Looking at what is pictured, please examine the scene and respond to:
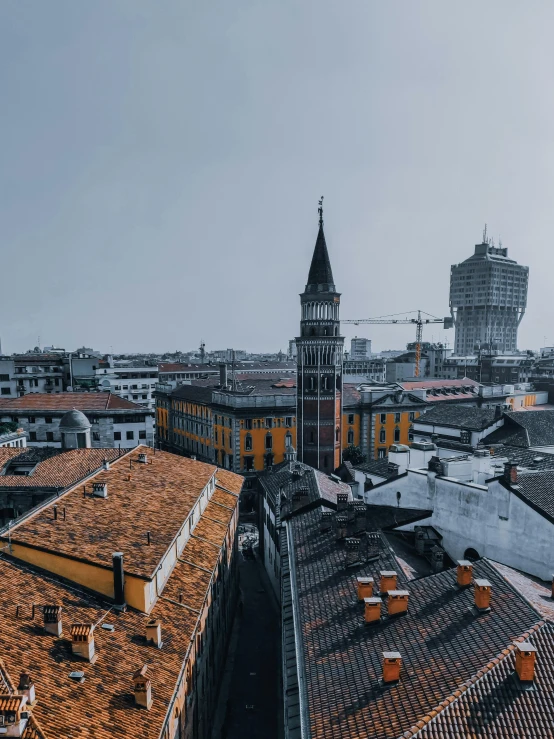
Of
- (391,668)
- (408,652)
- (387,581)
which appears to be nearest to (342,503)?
(387,581)

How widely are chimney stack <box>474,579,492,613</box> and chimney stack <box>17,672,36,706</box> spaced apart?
1456 cm

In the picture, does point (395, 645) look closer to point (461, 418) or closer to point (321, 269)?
point (461, 418)

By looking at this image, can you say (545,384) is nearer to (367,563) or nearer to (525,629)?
(367,563)

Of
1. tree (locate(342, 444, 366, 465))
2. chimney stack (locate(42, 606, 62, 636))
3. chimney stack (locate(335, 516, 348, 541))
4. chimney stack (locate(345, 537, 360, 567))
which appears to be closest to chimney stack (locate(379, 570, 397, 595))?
chimney stack (locate(345, 537, 360, 567))

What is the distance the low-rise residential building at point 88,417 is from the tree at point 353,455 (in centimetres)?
2702

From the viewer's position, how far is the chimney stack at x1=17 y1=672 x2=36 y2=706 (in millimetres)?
16500

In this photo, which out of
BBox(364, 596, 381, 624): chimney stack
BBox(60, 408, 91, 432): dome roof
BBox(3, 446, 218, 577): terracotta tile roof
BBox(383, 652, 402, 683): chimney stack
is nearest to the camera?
BBox(383, 652, 402, 683): chimney stack

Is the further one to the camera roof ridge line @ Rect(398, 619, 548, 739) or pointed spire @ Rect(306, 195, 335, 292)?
pointed spire @ Rect(306, 195, 335, 292)

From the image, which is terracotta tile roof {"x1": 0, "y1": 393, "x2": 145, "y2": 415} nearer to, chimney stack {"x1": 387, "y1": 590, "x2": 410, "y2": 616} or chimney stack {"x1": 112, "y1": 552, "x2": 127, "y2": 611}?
chimney stack {"x1": 112, "y1": 552, "x2": 127, "y2": 611}

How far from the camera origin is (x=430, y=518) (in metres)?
31.9

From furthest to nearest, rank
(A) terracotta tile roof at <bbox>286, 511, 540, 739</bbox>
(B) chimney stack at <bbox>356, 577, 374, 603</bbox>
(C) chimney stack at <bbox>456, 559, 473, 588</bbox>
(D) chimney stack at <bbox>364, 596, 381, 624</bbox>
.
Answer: (B) chimney stack at <bbox>356, 577, 374, 603</bbox>, (C) chimney stack at <bbox>456, 559, 473, 588</bbox>, (D) chimney stack at <bbox>364, 596, 381, 624</bbox>, (A) terracotta tile roof at <bbox>286, 511, 540, 739</bbox>

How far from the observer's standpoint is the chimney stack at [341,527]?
29.9 m

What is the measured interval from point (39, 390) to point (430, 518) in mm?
87551

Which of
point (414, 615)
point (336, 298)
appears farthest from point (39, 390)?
point (414, 615)
